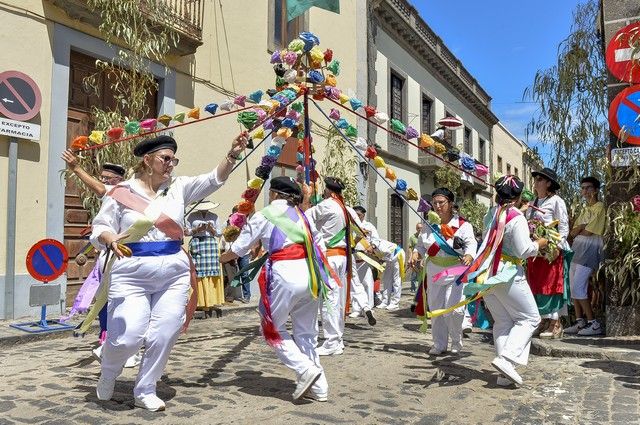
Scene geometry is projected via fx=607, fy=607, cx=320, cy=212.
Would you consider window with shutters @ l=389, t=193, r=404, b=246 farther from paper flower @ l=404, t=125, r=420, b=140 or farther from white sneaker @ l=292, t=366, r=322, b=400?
white sneaker @ l=292, t=366, r=322, b=400

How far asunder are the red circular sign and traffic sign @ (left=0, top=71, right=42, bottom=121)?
284 inches

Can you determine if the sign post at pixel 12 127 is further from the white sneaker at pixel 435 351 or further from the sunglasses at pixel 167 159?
the white sneaker at pixel 435 351

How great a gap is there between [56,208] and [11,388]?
4.40m

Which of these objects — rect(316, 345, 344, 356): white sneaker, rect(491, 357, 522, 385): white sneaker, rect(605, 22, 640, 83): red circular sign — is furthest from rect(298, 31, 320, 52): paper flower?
rect(491, 357, 522, 385): white sneaker

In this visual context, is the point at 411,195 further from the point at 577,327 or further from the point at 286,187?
the point at 577,327

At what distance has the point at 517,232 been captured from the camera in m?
4.89

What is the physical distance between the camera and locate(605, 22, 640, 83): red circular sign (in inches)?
265

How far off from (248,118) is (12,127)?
369 cm

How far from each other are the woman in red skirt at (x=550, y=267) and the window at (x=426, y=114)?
51.7 feet

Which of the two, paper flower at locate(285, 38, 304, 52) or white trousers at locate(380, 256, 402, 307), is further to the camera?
white trousers at locate(380, 256, 402, 307)

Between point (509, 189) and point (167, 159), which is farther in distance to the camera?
point (509, 189)

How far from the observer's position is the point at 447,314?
240 inches

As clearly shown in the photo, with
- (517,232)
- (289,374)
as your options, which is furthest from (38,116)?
(517,232)

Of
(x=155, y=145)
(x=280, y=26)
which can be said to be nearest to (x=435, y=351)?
(x=155, y=145)
